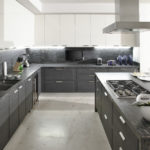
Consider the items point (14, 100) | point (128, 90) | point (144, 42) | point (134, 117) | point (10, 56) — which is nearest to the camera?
point (134, 117)

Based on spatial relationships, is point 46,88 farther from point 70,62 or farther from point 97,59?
point 97,59

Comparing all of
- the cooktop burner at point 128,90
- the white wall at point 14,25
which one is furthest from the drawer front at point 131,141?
the white wall at point 14,25

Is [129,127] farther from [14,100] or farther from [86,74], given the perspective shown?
[86,74]

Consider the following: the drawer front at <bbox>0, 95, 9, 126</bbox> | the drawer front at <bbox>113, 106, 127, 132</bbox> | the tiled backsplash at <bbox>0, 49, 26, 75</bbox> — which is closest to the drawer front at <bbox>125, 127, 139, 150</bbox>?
the drawer front at <bbox>113, 106, 127, 132</bbox>

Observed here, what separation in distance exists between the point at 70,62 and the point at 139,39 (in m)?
2.23

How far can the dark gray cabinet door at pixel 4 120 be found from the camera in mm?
2984

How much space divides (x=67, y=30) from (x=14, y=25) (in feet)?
8.61

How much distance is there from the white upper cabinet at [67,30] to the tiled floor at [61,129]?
195 centimetres

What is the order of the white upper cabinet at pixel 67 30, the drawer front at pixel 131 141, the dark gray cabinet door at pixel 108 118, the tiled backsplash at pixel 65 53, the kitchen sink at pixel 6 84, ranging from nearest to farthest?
1. the drawer front at pixel 131 141
2. the dark gray cabinet door at pixel 108 118
3. the kitchen sink at pixel 6 84
4. the white upper cabinet at pixel 67 30
5. the tiled backsplash at pixel 65 53

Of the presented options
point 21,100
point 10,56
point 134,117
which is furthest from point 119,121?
point 10,56

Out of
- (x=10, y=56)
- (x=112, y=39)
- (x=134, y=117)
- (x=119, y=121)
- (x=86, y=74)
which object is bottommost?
(x=119, y=121)

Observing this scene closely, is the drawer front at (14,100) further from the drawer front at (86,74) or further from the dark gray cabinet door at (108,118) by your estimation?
the drawer front at (86,74)

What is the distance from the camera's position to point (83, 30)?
23.1 feet

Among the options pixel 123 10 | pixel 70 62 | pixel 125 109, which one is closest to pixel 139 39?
pixel 70 62
